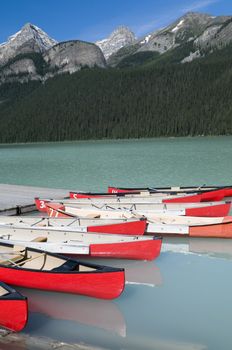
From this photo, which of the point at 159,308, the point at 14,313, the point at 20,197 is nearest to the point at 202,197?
the point at 20,197

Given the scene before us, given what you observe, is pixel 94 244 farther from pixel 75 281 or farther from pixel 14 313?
pixel 14 313

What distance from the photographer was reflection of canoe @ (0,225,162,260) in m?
13.0

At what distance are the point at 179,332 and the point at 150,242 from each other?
4.30 m

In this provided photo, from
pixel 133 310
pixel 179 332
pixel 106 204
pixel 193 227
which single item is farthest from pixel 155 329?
pixel 106 204

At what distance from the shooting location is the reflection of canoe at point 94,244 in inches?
511

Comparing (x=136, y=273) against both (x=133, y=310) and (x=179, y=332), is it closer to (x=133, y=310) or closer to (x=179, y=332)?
(x=133, y=310)

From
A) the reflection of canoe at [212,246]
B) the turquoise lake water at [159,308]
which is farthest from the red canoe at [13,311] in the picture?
the reflection of canoe at [212,246]

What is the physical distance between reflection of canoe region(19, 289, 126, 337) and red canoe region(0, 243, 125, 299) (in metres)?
0.21

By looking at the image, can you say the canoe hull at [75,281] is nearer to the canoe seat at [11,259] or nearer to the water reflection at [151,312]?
the water reflection at [151,312]

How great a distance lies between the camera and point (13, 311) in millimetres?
8438

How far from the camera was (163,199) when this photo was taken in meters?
21.7

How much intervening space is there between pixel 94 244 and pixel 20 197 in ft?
41.4

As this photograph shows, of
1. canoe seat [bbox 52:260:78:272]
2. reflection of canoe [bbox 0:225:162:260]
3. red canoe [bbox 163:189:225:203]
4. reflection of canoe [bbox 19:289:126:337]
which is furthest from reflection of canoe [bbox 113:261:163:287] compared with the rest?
red canoe [bbox 163:189:225:203]

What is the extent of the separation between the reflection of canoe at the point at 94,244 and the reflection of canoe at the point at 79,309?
2.17 metres
